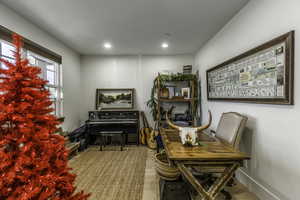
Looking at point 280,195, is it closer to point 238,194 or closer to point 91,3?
point 238,194

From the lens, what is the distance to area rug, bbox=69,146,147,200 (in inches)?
84.1

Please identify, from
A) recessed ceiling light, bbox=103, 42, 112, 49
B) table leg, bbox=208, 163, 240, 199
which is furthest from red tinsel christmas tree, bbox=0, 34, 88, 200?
recessed ceiling light, bbox=103, 42, 112, 49

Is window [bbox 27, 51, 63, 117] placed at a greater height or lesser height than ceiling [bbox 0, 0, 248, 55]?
lesser

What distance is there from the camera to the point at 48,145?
0.89m

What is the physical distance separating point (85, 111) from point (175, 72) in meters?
2.78

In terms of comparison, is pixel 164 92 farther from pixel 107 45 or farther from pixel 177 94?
pixel 107 45

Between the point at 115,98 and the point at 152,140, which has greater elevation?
the point at 115,98

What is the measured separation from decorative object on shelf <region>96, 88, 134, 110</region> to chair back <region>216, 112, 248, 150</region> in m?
2.72

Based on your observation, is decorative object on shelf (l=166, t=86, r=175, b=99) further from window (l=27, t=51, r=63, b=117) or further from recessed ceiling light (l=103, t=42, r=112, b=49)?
window (l=27, t=51, r=63, b=117)

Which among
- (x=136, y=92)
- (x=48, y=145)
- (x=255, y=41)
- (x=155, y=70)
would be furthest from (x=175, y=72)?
(x=48, y=145)

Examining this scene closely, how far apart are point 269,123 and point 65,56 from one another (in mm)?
3961

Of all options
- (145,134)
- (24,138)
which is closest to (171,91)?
(145,134)

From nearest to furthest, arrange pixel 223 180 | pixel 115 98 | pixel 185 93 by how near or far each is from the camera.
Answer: pixel 223 180 < pixel 185 93 < pixel 115 98

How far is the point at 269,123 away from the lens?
1.79 metres
